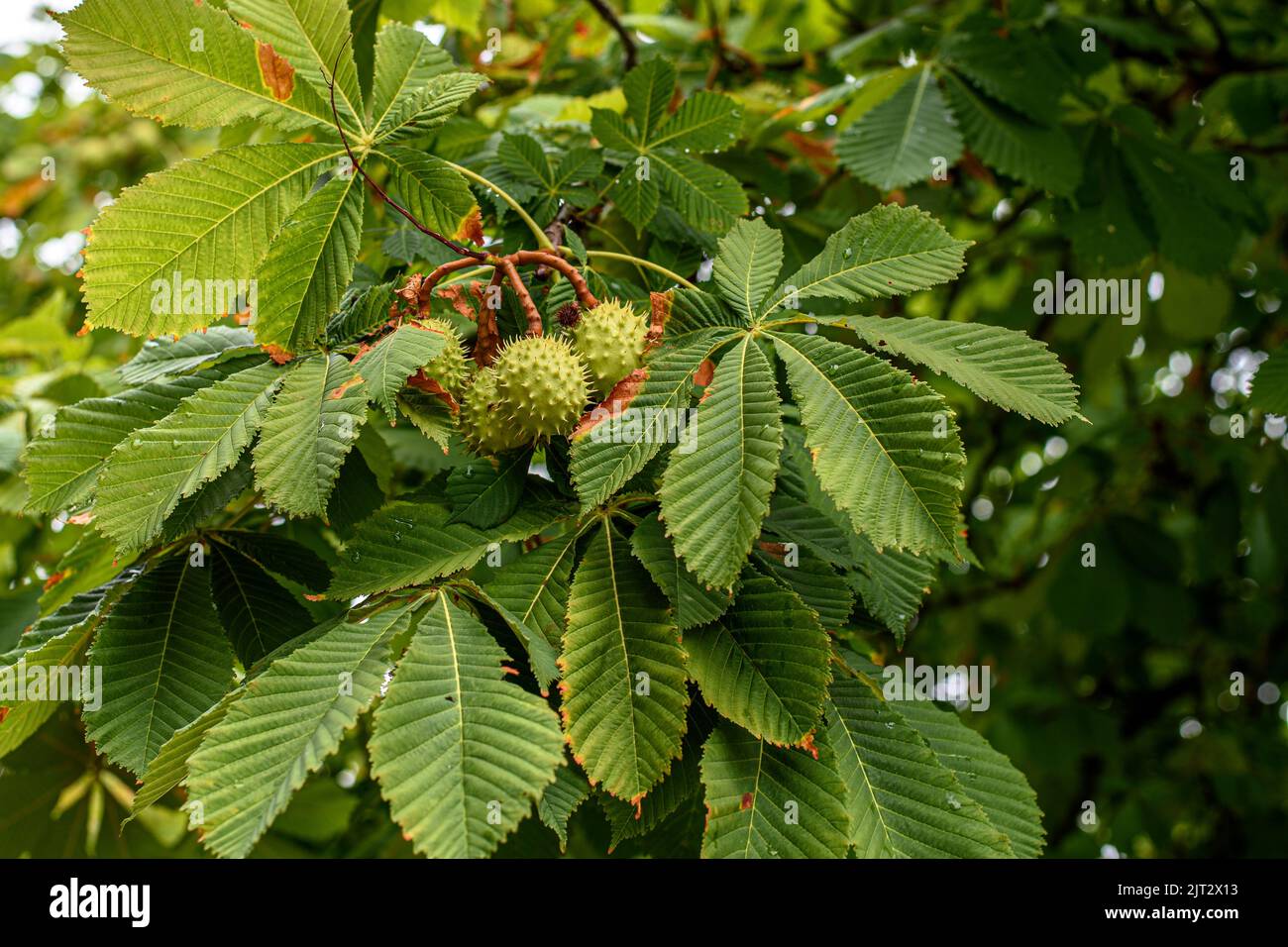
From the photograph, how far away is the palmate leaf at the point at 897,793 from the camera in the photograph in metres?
0.95

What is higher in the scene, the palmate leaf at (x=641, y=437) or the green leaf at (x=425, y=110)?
the green leaf at (x=425, y=110)

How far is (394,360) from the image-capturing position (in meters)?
1.01

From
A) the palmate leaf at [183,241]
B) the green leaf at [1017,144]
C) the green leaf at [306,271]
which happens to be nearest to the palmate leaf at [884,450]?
the green leaf at [306,271]

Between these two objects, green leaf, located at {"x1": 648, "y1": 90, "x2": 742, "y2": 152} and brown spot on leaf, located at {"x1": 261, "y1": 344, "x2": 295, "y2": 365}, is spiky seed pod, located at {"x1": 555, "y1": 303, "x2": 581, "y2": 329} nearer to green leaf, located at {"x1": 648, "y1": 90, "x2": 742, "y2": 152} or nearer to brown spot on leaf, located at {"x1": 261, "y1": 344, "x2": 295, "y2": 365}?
brown spot on leaf, located at {"x1": 261, "y1": 344, "x2": 295, "y2": 365}

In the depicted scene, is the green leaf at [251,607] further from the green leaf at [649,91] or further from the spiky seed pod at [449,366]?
the green leaf at [649,91]

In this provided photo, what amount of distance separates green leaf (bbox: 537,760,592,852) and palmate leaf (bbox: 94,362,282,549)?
0.46 metres

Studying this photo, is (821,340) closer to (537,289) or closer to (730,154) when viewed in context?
(537,289)

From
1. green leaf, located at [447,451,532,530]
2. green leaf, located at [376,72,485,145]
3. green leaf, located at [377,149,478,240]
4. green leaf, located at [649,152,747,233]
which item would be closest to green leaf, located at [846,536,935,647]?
green leaf, located at [447,451,532,530]

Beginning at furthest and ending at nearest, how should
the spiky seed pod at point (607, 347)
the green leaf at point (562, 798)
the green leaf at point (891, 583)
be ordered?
the green leaf at point (891, 583) < the spiky seed pod at point (607, 347) < the green leaf at point (562, 798)

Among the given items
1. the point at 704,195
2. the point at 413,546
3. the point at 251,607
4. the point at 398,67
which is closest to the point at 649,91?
the point at 704,195

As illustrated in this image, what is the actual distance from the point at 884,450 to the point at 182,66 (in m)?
0.89

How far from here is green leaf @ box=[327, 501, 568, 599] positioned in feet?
3.28

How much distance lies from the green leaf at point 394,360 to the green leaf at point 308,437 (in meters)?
0.02
